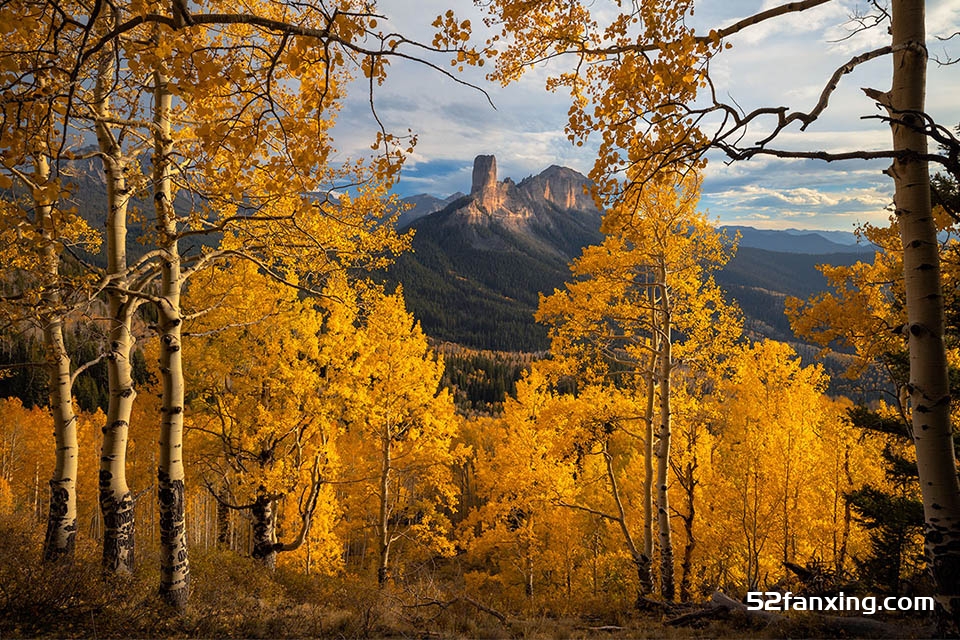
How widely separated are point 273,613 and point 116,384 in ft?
11.9

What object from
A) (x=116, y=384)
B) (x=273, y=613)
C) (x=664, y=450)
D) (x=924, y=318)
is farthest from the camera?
(x=664, y=450)

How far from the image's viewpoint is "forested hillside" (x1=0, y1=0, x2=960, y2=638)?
3068 mm

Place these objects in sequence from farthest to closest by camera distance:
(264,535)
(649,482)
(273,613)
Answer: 1. (264,535)
2. (649,482)
3. (273,613)

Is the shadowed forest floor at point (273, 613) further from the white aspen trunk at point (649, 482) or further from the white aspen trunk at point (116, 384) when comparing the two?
the white aspen trunk at point (649, 482)

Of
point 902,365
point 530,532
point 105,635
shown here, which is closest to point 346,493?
point 530,532

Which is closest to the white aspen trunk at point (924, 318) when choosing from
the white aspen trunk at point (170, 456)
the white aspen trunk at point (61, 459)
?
the white aspen trunk at point (170, 456)

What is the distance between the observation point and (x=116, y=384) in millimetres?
5996

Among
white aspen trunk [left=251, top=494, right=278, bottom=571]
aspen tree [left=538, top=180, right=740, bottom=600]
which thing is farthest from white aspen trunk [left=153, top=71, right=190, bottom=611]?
aspen tree [left=538, top=180, right=740, bottom=600]

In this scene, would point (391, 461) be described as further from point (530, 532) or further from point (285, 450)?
point (530, 532)

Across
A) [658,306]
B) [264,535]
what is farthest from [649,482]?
[264,535]

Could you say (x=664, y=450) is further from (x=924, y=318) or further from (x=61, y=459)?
(x=61, y=459)

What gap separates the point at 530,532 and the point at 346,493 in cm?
920

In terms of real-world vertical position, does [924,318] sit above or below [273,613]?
above

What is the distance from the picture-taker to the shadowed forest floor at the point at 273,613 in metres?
4.70
